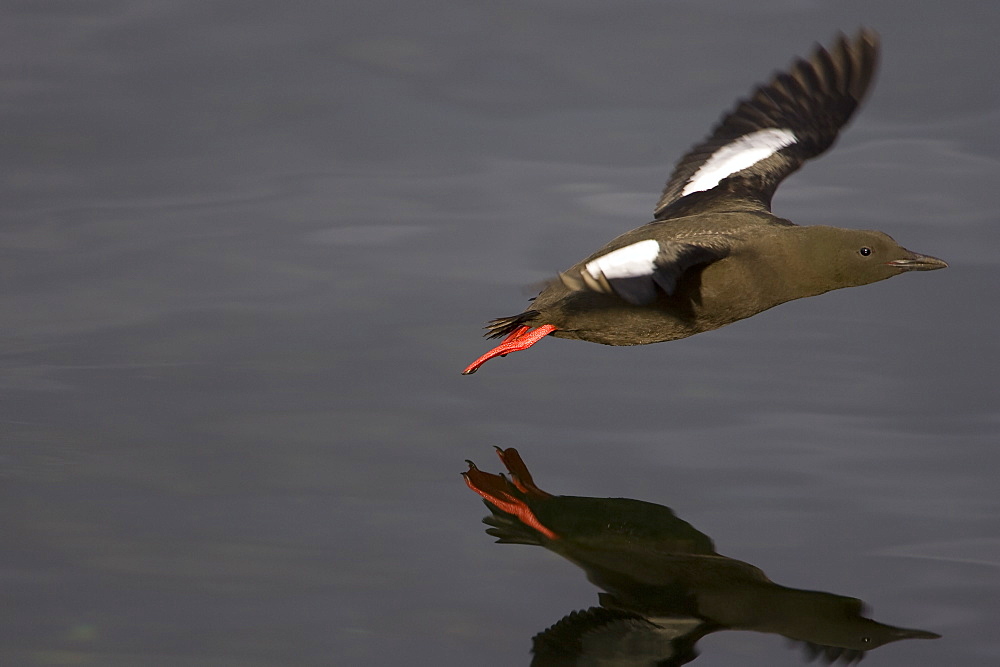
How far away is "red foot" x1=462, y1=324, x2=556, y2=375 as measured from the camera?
5691 mm

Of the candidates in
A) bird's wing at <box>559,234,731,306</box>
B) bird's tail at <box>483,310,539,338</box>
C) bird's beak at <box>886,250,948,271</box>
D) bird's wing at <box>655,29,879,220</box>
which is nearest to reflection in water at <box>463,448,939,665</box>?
bird's tail at <box>483,310,539,338</box>

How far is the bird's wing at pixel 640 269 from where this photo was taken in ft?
15.2

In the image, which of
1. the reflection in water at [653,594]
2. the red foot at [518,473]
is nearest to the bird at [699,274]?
the red foot at [518,473]

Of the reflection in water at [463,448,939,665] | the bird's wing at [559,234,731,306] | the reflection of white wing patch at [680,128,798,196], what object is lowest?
the reflection in water at [463,448,939,665]

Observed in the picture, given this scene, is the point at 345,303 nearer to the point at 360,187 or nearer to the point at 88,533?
the point at 360,187

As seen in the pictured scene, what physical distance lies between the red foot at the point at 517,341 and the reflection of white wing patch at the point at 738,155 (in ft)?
4.84

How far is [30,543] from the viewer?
15.7 ft

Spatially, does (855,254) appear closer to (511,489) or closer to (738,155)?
(738,155)

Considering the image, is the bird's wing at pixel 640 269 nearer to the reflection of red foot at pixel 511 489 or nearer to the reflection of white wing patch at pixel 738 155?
the reflection of red foot at pixel 511 489

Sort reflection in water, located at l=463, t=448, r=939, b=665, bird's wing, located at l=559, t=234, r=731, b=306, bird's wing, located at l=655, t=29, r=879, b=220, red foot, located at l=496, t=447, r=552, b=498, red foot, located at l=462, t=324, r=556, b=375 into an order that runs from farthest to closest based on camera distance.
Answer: bird's wing, located at l=655, t=29, r=879, b=220, red foot, located at l=462, t=324, r=556, b=375, red foot, located at l=496, t=447, r=552, b=498, bird's wing, located at l=559, t=234, r=731, b=306, reflection in water, located at l=463, t=448, r=939, b=665

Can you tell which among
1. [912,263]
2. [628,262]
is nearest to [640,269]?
[628,262]

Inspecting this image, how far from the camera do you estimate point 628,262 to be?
488 cm

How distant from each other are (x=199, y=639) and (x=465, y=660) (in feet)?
2.95

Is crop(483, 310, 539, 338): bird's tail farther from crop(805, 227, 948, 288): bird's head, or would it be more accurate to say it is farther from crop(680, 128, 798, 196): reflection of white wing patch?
crop(680, 128, 798, 196): reflection of white wing patch
